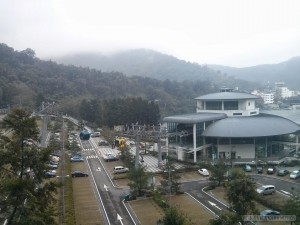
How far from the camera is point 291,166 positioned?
4162cm

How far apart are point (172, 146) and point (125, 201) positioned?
1908 centimetres

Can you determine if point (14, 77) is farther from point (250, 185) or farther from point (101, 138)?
point (250, 185)

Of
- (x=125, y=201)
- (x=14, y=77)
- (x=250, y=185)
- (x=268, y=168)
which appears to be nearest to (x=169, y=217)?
(x=250, y=185)

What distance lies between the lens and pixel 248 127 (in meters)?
45.4

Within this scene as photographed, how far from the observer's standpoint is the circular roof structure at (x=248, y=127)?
44531 mm

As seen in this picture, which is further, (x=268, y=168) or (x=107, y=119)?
(x=107, y=119)

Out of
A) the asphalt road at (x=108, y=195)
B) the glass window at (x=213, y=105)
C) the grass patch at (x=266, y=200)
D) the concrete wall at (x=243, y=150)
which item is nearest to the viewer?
the asphalt road at (x=108, y=195)

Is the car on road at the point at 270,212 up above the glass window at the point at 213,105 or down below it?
below

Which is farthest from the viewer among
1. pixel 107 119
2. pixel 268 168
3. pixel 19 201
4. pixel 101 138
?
pixel 107 119

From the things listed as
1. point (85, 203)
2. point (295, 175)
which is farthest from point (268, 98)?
point (85, 203)

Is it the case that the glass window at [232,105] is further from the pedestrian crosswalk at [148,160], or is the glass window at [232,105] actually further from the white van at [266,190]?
the white van at [266,190]

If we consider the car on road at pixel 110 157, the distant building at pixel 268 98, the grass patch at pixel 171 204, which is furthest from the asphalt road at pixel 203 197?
the distant building at pixel 268 98

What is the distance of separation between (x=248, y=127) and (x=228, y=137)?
3.00m

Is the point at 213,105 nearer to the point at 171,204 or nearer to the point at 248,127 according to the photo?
the point at 248,127
